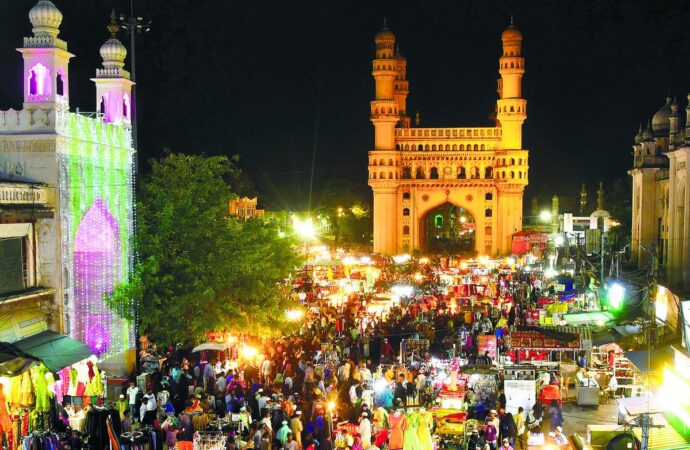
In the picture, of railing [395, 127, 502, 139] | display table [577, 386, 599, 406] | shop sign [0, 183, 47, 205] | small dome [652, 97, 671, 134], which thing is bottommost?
display table [577, 386, 599, 406]

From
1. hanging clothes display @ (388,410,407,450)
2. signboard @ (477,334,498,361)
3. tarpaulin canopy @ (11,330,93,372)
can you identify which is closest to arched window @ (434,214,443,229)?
signboard @ (477,334,498,361)

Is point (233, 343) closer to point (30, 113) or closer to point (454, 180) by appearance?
point (30, 113)

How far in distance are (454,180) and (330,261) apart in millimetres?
26780

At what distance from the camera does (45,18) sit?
1406 centimetres

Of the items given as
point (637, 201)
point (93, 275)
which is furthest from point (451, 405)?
point (637, 201)

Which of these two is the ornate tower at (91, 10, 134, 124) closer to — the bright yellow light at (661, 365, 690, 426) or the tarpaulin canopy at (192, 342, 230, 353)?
the tarpaulin canopy at (192, 342, 230, 353)

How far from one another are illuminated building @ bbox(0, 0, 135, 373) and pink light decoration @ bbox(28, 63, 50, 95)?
0.02 metres

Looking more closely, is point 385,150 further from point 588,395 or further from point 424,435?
point 424,435

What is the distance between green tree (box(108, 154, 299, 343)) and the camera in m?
17.0

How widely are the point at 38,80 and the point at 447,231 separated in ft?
222

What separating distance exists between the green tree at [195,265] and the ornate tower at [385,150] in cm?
4006

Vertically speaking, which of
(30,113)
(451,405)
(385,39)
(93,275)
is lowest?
(451,405)

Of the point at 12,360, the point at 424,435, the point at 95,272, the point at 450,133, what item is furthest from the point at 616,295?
the point at 450,133

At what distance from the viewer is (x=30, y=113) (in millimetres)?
13859
